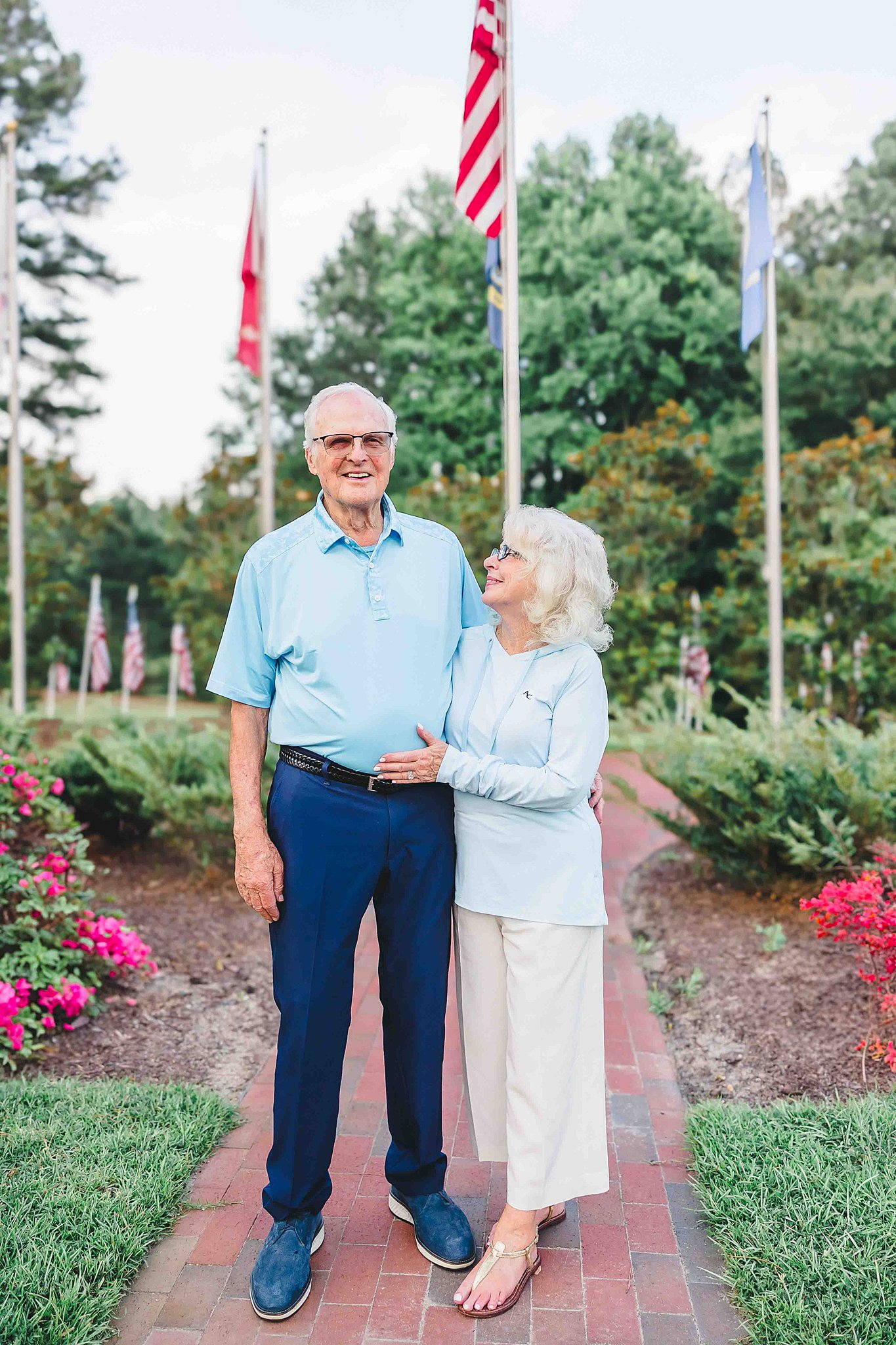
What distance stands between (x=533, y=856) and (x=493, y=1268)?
879mm

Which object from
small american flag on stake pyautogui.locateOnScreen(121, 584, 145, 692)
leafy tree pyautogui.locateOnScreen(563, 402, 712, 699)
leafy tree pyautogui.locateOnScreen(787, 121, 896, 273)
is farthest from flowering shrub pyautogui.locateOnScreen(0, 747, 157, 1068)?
leafy tree pyautogui.locateOnScreen(787, 121, 896, 273)

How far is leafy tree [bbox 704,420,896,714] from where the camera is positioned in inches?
488

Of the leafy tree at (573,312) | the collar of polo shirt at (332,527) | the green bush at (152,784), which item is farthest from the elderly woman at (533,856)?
the leafy tree at (573,312)

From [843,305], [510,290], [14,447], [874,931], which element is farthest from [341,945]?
[843,305]

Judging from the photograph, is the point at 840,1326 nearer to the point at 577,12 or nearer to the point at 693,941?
the point at 693,941

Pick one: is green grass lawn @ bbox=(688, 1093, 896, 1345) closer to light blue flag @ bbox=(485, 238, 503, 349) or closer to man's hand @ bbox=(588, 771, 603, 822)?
man's hand @ bbox=(588, 771, 603, 822)

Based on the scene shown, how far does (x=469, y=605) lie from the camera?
2502 millimetres

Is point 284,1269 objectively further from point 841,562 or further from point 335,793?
point 841,562

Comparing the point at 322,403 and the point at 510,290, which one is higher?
the point at 510,290

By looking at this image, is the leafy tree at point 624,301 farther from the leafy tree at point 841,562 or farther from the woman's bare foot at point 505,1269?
the woman's bare foot at point 505,1269

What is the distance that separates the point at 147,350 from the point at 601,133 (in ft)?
30.2

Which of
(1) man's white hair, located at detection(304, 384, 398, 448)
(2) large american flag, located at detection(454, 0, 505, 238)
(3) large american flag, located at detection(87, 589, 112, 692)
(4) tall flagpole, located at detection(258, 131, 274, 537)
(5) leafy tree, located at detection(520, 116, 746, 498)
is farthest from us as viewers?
(5) leafy tree, located at detection(520, 116, 746, 498)

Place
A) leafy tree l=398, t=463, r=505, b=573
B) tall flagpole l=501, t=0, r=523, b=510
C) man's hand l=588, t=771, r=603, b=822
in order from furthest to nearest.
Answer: leafy tree l=398, t=463, r=505, b=573, tall flagpole l=501, t=0, r=523, b=510, man's hand l=588, t=771, r=603, b=822

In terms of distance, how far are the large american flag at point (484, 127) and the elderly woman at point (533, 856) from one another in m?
3.81
